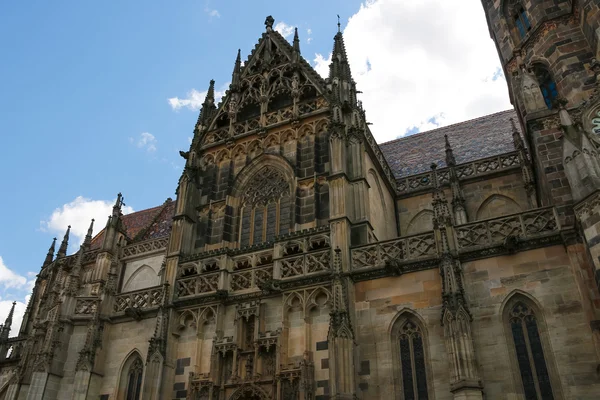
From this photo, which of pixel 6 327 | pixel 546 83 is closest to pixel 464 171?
pixel 546 83

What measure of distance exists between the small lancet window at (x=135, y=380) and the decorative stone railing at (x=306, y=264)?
5890mm

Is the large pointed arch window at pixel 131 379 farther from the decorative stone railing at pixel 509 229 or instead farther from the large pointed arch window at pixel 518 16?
the large pointed arch window at pixel 518 16

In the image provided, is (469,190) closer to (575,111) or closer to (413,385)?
(575,111)

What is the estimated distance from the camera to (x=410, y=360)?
48.7 ft

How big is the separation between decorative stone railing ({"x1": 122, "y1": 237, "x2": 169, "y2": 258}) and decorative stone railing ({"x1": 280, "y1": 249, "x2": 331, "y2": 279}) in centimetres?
1225

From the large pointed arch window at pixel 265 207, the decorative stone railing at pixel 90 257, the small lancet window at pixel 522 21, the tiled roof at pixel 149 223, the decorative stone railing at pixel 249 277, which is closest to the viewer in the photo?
the decorative stone railing at pixel 249 277

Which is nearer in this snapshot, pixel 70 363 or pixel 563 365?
pixel 563 365

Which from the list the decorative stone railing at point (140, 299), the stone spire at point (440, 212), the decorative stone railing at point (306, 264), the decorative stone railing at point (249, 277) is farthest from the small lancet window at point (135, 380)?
the stone spire at point (440, 212)

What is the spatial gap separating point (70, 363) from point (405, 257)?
11.8 meters

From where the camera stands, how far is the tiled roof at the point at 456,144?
82.8 ft

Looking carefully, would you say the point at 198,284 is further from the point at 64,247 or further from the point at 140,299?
the point at 64,247

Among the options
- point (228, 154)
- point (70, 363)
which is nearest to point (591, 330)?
point (228, 154)

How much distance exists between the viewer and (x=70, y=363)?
18734mm

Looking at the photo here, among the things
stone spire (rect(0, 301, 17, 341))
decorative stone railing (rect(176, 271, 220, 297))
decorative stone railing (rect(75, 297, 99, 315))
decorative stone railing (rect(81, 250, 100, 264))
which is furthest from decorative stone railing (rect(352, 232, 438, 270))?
stone spire (rect(0, 301, 17, 341))
